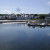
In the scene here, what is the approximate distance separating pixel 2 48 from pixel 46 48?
2.59 metres

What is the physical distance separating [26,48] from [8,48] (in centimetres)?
106

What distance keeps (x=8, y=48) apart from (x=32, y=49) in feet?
4.60

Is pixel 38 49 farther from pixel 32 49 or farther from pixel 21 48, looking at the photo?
pixel 21 48

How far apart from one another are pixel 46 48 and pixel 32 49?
859mm

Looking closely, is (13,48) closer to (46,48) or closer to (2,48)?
(2,48)

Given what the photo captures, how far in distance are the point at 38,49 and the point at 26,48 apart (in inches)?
27.5

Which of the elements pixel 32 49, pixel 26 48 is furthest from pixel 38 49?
pixel 26 48

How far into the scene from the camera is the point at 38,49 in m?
5.14

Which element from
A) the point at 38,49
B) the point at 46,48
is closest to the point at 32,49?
the point at 38,49

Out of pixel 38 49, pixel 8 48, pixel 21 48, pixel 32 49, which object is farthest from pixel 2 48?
pixel 38 49

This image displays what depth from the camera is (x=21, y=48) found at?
5.29m

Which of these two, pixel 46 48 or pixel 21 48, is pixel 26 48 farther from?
pixel 46 48

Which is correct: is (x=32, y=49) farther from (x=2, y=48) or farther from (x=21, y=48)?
(x=2, y=48)

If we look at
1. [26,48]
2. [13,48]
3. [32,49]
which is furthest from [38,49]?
[13,48]
